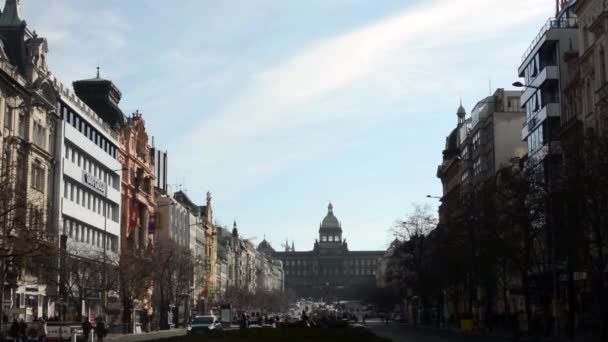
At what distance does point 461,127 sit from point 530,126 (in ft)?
202

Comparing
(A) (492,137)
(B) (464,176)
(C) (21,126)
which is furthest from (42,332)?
(B) (464,176)

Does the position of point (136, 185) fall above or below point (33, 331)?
above

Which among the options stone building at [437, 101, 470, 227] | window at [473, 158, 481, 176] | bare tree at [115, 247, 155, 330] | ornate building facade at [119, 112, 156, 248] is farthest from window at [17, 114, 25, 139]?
stone building at [437, 101, 470, 227]

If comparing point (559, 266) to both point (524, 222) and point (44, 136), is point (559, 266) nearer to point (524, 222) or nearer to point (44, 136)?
point (524, 222)

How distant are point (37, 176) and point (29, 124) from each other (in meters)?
5.65

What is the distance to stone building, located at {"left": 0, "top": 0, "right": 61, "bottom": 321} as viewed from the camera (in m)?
75.2

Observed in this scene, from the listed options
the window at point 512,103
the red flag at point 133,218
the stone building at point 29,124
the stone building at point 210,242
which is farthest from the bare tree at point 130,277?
the stone building at point 210,242

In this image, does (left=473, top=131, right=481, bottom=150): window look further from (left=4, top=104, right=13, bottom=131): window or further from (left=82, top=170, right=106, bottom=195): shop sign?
(left=4, top=104, right=13, bottom=131): window

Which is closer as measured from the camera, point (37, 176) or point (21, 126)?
point (21, 126)

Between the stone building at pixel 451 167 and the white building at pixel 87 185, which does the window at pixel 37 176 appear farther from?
the stone building at pixel 451 167

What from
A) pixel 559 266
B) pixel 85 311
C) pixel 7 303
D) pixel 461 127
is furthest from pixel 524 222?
pixel 461 127

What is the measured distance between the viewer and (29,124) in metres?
81.0

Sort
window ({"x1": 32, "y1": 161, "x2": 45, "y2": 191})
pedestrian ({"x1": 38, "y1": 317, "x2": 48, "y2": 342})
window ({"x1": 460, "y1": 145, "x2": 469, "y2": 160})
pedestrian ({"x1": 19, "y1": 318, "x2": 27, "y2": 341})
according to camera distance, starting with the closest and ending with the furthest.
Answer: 1. pedestrian ({"x1": 19, "y1": 318, "x2": 27, "y2": 341})
2. pedestrian ({"x1": 38, "y1": 317, "x2": 48, "y2": 342})
3. window ({"x1": 32, "y1": 161, "x2": 45, "y2": 191})
4. window ({"x1": 460, "y1": 145, "x2": 469, "y2": 160})

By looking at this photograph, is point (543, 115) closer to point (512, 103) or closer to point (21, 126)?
point (512, 103)
